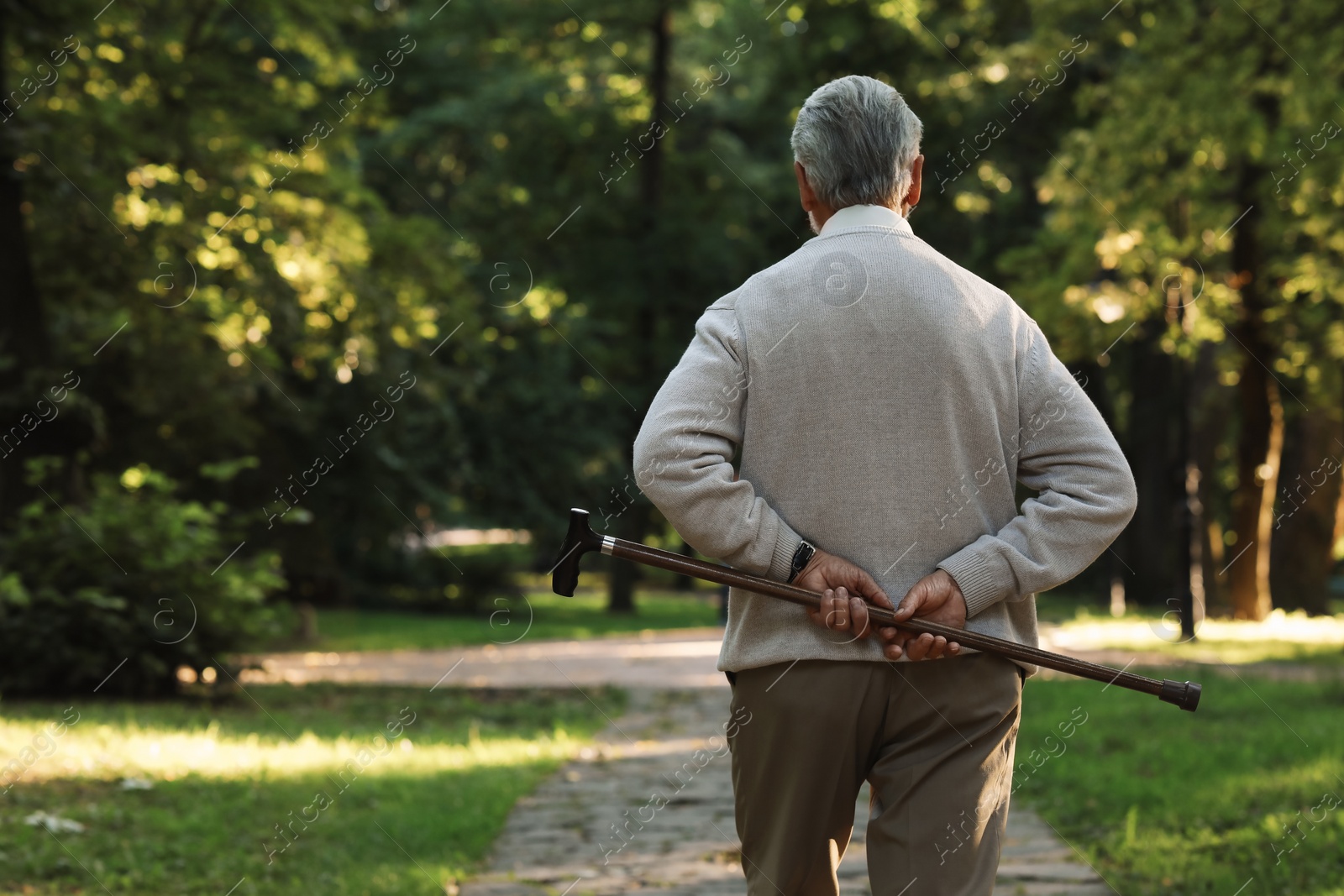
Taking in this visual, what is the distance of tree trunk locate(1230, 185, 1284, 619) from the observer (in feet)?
52.7

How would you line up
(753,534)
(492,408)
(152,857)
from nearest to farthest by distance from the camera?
(753,534)
(152,857)
(492,408)

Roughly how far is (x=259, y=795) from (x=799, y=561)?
4.74m

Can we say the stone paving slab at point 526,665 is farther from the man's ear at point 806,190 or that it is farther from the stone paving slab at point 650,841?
the man's ear at point 806,190

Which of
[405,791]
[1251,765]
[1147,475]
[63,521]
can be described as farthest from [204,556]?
[1147,475]

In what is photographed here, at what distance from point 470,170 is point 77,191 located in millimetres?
18147

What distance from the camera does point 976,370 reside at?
2.49 m

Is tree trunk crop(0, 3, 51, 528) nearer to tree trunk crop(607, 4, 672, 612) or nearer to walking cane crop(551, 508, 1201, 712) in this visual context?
walking cane crop(551, 508, 1201, 712)

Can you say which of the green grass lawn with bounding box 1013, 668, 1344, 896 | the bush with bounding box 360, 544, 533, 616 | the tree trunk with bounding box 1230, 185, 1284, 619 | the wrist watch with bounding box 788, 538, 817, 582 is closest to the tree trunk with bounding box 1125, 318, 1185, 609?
the tree trunk with bounding box 1230, 185, 1284, 619

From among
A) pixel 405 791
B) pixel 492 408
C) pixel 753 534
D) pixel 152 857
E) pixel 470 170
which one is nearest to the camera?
pixel 753 534

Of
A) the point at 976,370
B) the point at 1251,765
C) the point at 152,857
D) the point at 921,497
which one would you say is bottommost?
the point at 1251,765

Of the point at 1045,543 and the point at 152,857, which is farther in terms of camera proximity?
the point at 152,857

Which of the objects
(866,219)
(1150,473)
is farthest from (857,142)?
(1150,473)

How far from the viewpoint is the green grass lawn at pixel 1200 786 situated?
4875 millimetres

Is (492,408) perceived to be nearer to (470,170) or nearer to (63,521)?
(470,170)
